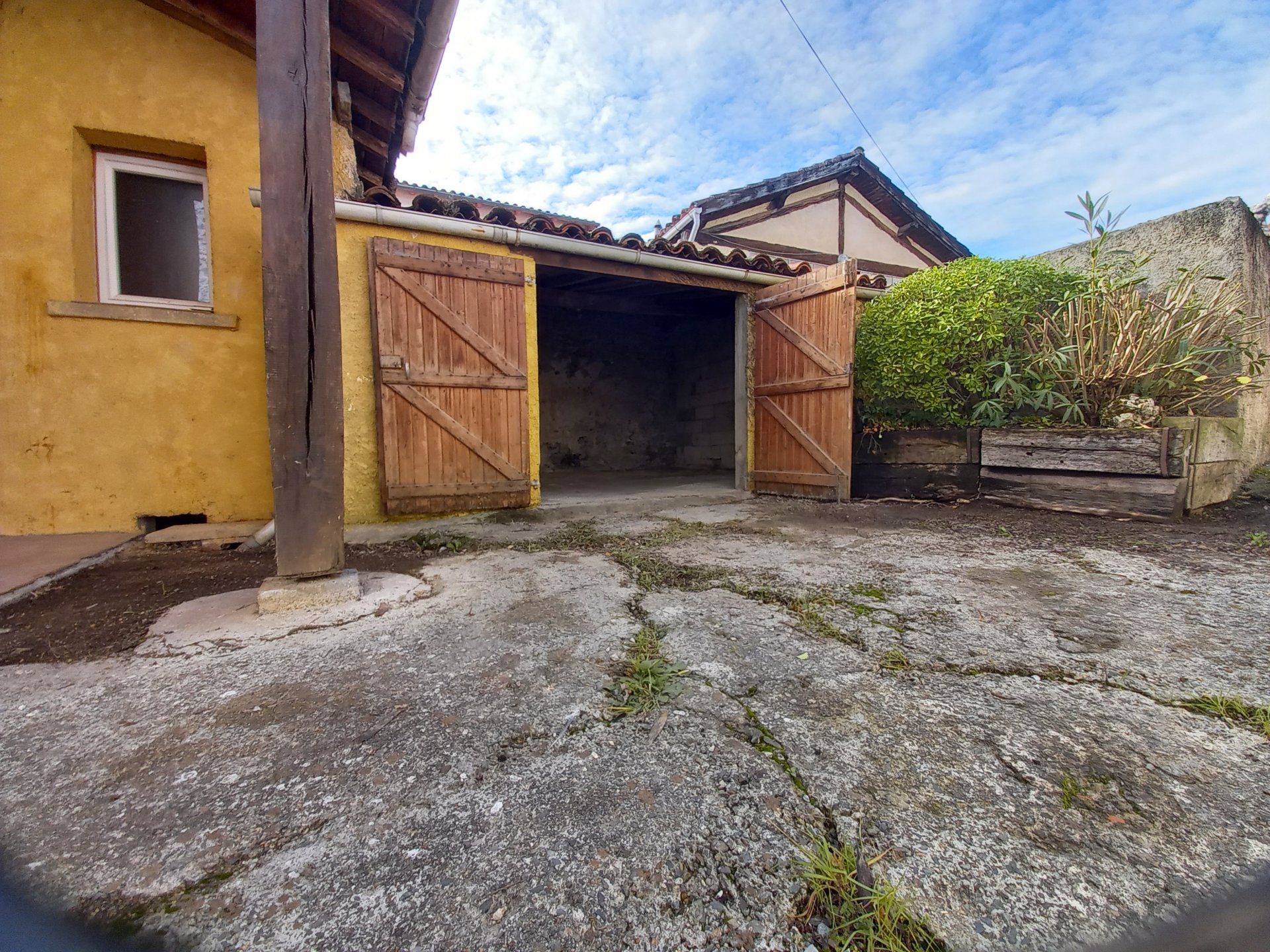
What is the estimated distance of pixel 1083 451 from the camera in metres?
3.36

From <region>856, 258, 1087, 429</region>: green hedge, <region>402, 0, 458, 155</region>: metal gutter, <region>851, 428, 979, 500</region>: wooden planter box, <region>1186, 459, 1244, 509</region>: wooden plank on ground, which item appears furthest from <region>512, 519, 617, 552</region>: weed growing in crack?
<region>1186, 459, 1244, 509</region>: wooden plank on ground

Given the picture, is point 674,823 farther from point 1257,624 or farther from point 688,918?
point 1257,624

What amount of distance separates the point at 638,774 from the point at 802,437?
403 centimetres

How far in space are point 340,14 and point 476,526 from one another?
335cm

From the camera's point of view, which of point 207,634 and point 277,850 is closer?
point 277,850

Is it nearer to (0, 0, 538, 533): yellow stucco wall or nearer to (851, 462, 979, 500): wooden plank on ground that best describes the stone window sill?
(0, 0, 538, 533): yellow stucco wall

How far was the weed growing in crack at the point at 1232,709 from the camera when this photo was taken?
1125mm

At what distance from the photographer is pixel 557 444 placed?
888 centimetres

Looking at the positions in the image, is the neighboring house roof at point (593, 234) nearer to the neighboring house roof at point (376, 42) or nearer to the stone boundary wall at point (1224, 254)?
the neighboring house roof at point (376, 42)

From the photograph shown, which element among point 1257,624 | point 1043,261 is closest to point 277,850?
point 1257,624

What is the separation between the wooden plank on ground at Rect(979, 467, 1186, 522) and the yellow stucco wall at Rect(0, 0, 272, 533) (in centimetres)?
506

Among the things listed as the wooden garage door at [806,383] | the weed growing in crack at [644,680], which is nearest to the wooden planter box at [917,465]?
the wooden garage door at [806,383]

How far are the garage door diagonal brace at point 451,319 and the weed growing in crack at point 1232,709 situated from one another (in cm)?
384

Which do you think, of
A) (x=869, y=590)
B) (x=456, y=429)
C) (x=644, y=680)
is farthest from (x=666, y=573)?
(x=456, y=429)
